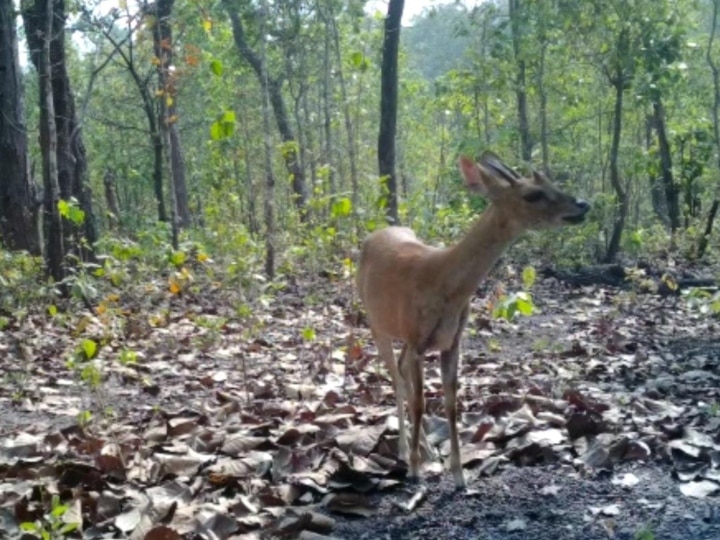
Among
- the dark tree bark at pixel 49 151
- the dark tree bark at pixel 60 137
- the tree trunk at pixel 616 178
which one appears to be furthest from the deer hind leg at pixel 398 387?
the tree trunk at pixel 616 178

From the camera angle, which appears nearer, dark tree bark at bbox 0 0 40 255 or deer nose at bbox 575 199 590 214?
deer nose at bbox 575 199 590 214

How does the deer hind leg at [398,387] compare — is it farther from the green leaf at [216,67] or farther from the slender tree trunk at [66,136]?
the slender tree trunk at [66,136]

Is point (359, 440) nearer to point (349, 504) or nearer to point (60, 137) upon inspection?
point (349, 504)

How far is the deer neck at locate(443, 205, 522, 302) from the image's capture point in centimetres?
542

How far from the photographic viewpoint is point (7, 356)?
8914 millimetres

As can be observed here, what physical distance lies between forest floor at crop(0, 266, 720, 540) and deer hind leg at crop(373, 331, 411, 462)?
0.39ft

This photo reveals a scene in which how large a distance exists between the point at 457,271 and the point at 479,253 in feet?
0.51

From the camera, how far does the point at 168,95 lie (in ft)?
33.8

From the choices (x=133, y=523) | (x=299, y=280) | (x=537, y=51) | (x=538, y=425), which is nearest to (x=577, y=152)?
(x=537, y=51)

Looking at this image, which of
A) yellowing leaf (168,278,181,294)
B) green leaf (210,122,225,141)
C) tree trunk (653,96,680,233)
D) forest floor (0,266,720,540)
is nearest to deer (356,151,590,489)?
forest floor (0,266,720,540)

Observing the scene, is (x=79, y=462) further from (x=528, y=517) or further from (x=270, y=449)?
(x=528, y=517)

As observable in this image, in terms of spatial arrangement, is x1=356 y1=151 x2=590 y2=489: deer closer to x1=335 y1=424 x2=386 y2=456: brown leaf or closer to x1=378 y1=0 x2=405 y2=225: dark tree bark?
x1=335 y1=424 x2=386 y2=456: brown leaf

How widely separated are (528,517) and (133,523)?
6.34ft

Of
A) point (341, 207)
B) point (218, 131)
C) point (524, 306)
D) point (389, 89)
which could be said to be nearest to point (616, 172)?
point (389, 89)
